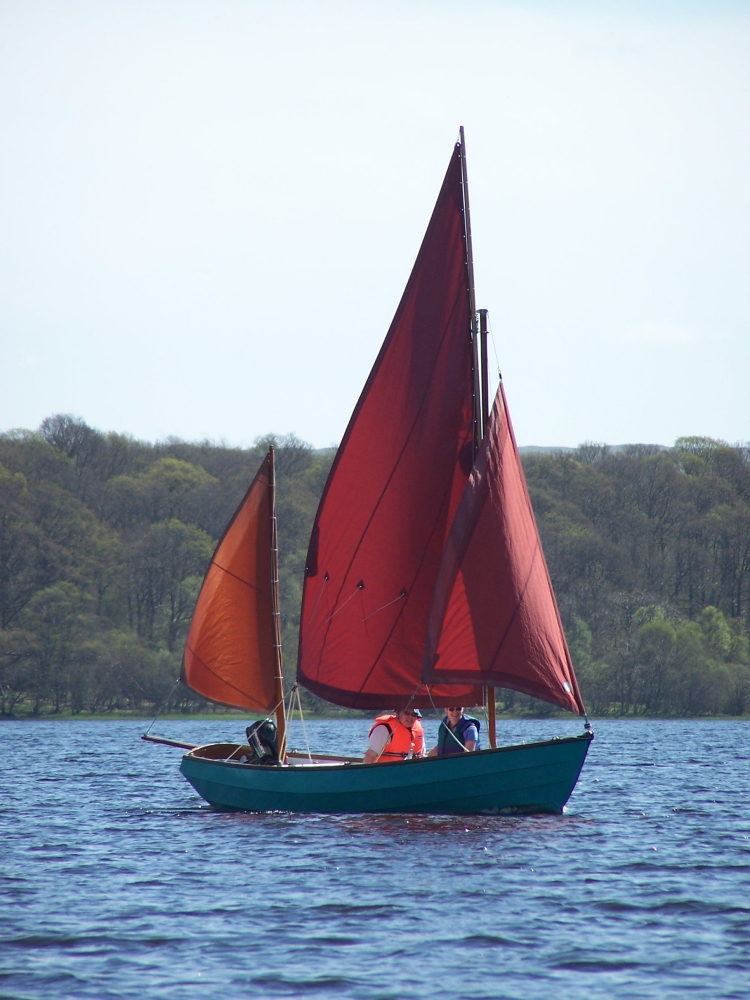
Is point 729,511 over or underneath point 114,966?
over

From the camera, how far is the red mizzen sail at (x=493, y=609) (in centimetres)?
1861

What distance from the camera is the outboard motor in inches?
840

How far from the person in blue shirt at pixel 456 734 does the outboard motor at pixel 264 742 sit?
10.1 feet

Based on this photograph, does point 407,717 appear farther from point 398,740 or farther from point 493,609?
point 493,609

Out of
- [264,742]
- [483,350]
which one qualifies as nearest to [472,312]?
[483,350]

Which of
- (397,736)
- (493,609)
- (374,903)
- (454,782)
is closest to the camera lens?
(374,903)

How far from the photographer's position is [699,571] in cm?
8162

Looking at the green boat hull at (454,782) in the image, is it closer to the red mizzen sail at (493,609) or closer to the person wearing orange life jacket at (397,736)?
the person wearing orange life jacket at (397,736)

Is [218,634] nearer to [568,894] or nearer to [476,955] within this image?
[568,894]

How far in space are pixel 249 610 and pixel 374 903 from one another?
846 cm

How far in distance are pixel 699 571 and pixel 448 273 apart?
6427 cm

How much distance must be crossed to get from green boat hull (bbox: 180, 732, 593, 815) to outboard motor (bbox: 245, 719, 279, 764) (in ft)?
3.35

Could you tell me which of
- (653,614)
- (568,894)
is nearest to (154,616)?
(653,614)

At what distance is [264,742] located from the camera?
21422 millimetres
